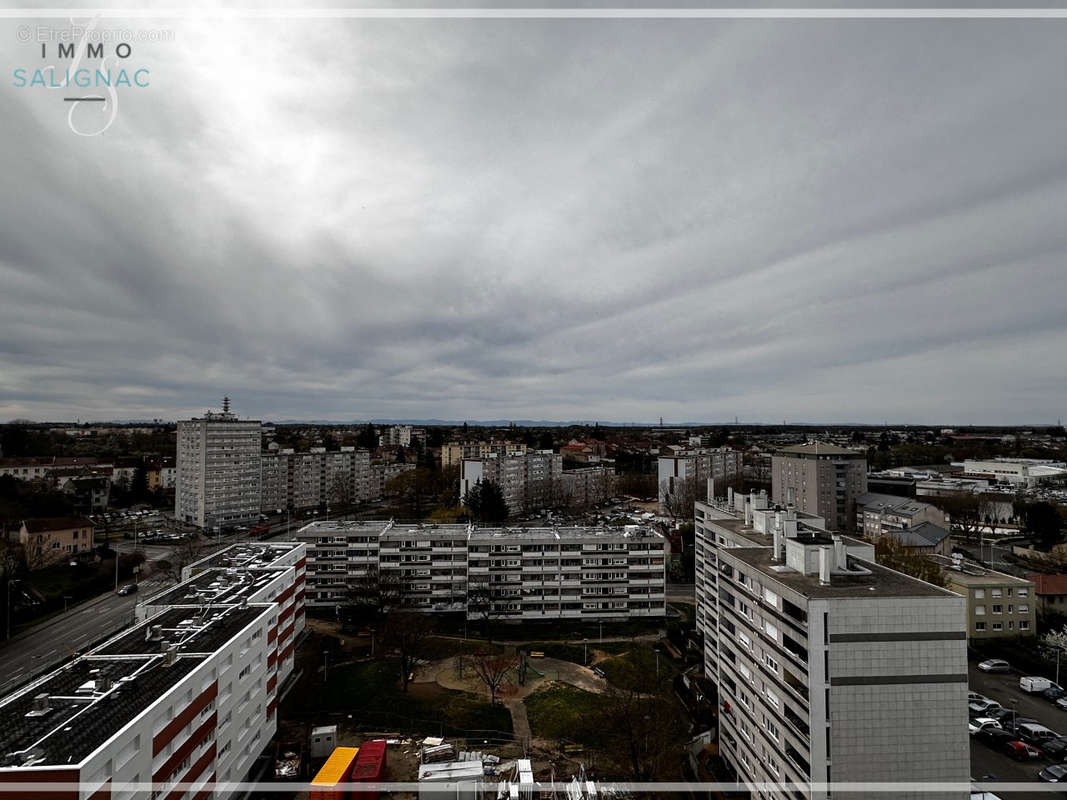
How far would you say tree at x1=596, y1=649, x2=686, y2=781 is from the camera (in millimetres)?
9938

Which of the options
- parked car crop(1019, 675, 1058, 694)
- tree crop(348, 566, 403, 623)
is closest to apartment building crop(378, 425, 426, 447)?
tree crop(348, 566, 403, 623)

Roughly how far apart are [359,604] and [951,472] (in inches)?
2000

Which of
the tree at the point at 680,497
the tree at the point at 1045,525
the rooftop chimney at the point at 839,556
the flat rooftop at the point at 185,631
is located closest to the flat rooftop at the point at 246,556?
the flat rooftop at the point at 185,631

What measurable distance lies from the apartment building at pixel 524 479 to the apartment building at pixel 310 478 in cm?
1068

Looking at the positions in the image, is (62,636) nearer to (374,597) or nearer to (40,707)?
(374,597)

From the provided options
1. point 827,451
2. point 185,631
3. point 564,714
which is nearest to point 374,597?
point 564,714

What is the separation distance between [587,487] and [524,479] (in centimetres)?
582

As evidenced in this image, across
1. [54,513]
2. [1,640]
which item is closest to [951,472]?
[1,640]

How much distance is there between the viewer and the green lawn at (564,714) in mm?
11852

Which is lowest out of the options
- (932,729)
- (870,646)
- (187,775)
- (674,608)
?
(674,608)

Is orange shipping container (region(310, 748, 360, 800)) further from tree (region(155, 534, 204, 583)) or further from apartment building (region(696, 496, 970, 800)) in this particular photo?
Result: tree (region(155, 534, 204, 583))

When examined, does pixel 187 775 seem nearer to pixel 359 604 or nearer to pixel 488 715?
pixel 488 715

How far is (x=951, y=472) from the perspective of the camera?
4434 cm

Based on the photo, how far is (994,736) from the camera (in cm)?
1149
